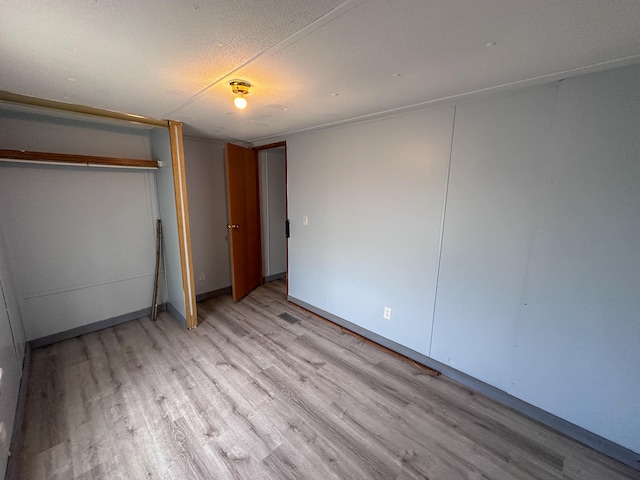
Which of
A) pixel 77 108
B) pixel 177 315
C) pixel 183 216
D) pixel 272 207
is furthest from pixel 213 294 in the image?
pixel 77 108

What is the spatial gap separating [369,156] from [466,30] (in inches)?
57.1

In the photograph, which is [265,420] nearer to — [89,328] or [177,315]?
[177,315]

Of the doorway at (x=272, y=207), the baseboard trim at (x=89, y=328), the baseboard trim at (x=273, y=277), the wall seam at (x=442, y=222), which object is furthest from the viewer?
the baseboard trim at (x=273, y=277)

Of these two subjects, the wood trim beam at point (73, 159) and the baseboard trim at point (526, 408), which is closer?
the baseboard trim at point (526, 408)

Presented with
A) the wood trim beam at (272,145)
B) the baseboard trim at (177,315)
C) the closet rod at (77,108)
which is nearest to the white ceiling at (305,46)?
the closet rod at (77,108)

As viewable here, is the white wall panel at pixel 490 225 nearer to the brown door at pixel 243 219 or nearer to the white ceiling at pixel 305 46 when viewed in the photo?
the white ceiling at pixel 305 46

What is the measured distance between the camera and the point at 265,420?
69.7 inches

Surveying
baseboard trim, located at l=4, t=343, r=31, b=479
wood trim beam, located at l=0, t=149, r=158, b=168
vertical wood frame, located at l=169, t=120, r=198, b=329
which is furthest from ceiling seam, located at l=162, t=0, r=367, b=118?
baseboard trim, located at l=4, t=343, r=31, b=479

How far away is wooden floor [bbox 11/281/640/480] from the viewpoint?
4.83 feet

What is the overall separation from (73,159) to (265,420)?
2.82 m

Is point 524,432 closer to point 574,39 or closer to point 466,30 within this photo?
point 574,39

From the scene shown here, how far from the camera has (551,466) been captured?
150 centimetres

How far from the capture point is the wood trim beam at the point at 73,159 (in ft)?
6.95

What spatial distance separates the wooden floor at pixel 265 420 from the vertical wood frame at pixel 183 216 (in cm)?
42
